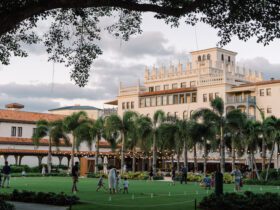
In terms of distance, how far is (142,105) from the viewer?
294ft

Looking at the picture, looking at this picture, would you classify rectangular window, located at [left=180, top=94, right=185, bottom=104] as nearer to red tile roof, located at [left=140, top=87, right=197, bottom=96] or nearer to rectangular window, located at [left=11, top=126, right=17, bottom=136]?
red tile roof, located at [left=140, top=87, right=197, bottom=96]

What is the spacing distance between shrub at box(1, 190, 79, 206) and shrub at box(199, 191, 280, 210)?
211 inches

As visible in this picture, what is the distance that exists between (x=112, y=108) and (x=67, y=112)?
100 ft

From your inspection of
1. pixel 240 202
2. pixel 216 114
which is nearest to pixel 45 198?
pixel 240 202

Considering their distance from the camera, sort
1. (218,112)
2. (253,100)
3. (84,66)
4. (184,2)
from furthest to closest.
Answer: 1. (253,100)
2. (218,112)
3. (84,66)
4. (184,2)

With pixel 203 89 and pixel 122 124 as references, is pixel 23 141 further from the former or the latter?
Answer: pixel 203 89

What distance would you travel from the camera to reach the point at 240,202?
18141 millimetres

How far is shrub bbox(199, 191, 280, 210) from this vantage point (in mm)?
17641

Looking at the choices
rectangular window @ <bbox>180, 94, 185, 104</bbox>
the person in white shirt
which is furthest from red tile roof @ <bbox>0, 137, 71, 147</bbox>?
the person in white shirt

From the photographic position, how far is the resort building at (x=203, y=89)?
7388 cm

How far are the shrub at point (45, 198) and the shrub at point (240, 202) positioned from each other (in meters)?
5.35

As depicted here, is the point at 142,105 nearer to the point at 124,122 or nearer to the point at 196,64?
the point at 196,64

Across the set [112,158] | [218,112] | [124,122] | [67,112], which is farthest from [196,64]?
[67,112]

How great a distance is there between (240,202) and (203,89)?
62.6 m
